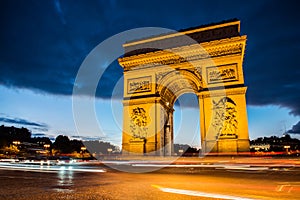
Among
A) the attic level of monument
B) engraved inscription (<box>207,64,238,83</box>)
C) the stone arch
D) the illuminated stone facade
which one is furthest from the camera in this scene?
the stone arch

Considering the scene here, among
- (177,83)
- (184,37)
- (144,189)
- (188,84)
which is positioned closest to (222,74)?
(188,84)

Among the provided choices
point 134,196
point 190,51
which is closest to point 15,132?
point 190,51

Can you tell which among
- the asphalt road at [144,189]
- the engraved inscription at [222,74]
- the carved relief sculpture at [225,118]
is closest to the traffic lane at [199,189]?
the asphalt road at [144,189]

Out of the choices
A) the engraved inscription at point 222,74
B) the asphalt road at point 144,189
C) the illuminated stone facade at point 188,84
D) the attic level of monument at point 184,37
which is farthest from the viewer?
the attic level of monument at point 184,37

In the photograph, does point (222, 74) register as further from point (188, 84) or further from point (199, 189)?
point (199, 189)

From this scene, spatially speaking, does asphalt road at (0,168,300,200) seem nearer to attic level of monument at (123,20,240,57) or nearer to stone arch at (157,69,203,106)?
stone arch at (157,69,203,106)

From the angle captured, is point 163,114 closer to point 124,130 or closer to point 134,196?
point 124,130

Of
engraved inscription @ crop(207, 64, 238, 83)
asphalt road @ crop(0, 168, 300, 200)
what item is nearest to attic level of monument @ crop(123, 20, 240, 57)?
engraved inscription @ crop(207, 64, 238, 83)

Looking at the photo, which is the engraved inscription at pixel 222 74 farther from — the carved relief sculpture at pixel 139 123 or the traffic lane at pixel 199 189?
the traffic lane at pixel 199 189
